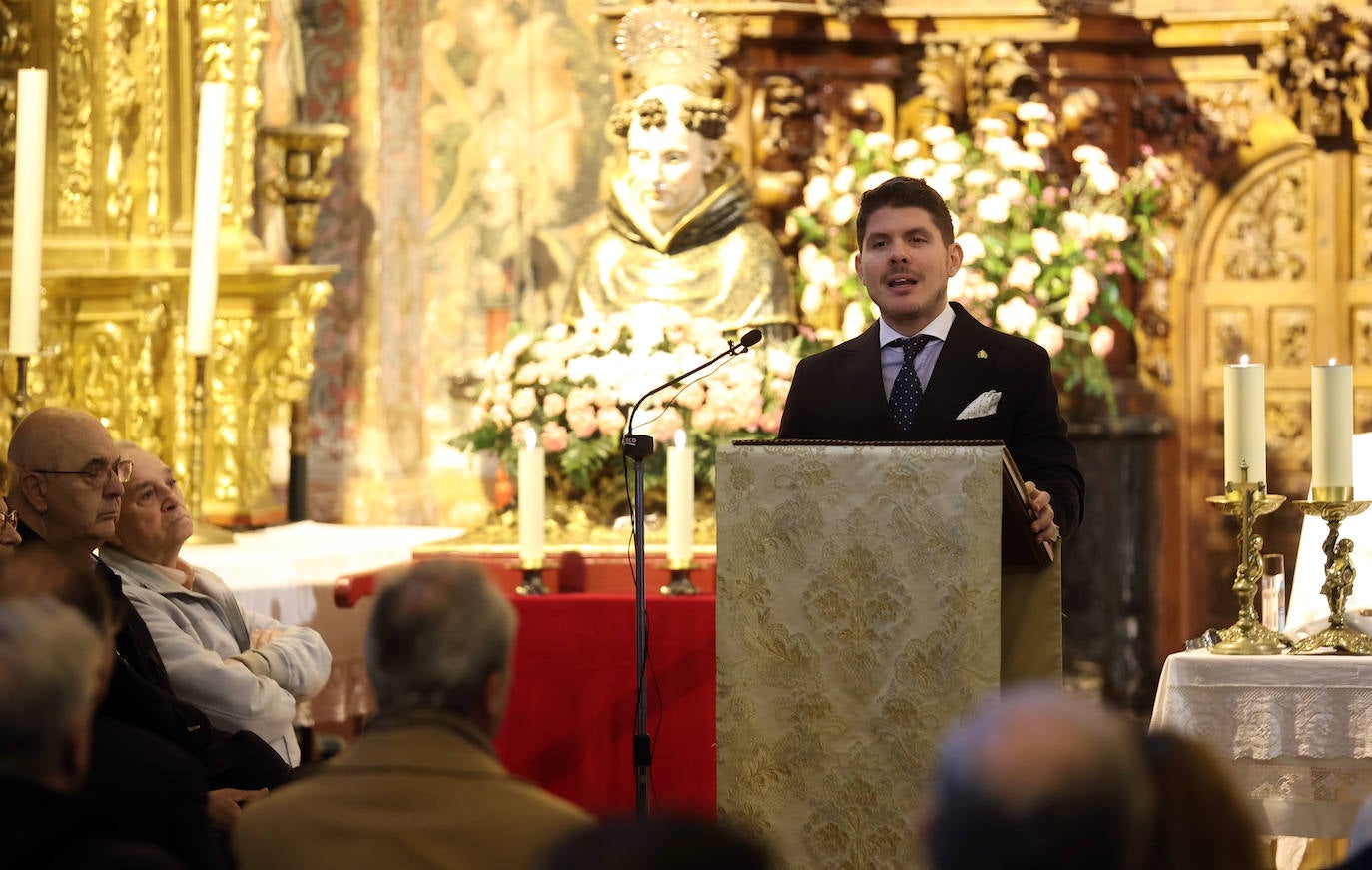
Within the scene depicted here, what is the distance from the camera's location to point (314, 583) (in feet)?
16.7

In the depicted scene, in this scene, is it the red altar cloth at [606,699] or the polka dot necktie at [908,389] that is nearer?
the polka dot necktie at [908,389]

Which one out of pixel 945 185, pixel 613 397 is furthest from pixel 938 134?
pixel 613 397

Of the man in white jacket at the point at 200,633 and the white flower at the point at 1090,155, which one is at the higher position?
the white flower at the point at 1090,155

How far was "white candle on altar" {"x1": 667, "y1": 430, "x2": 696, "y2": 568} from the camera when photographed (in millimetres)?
4562

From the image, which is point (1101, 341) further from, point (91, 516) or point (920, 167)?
point (91, 516)

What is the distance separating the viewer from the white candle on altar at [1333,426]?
375cm

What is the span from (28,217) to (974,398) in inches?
94.1

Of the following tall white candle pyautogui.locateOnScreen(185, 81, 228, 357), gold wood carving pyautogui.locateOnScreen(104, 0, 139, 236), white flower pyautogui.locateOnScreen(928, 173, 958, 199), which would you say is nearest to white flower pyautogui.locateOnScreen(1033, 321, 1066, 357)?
white flower pyautogui.locateOnScreen(928, 173, 958, 199)

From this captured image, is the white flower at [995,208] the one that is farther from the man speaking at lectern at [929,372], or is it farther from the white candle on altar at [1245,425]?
the man speaking at lectern at [929,372]

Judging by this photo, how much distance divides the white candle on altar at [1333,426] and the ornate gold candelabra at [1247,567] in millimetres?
120

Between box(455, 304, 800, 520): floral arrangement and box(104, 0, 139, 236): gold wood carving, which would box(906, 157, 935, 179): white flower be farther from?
box(104, 0, 139, 236): gold wood carving

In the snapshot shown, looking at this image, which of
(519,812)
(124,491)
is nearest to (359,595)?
(124,491)

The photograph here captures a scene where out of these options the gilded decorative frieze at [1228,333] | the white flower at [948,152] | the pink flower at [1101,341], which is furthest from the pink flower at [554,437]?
the gilded decorative frieze at [1228,333]

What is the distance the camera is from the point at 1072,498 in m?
3.18
